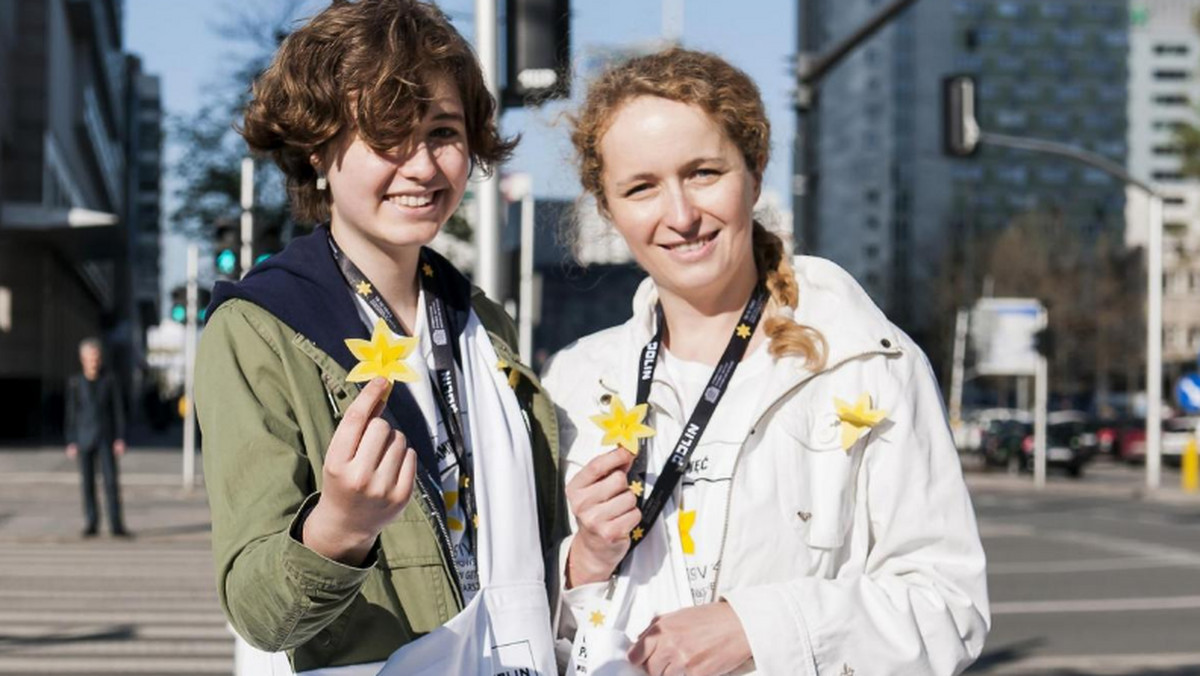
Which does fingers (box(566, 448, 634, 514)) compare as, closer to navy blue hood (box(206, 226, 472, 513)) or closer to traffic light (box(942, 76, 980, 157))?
navy blue hood (box(206, 226, 472, 513))

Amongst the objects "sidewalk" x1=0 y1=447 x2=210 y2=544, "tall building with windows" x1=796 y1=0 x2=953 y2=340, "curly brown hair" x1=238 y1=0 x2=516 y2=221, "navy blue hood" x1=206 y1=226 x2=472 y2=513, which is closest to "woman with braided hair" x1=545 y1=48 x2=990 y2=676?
"navy blue hood" x1=206 y1=226 x2=472 y2=513

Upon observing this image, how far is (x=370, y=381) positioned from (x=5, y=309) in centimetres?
4440

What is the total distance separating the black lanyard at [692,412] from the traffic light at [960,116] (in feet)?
55.2

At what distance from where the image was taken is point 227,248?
17016mm

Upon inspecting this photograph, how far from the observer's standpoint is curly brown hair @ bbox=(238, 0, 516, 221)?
2.57 m

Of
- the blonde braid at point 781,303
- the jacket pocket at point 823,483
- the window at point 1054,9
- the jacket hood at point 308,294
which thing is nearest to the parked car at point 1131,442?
the blonde braid at point 781,303

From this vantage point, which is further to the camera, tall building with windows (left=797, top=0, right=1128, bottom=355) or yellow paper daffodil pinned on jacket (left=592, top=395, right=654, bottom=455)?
tall building with windows (left=797, top=0, right=1128, bottom=355)

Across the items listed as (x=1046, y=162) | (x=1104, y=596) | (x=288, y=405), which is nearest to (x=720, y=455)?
(x=288, y=405)

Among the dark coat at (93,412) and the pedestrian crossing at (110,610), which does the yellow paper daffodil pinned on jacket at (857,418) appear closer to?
the pedestrian crossing at (110,610)

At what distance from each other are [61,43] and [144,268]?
6709cm

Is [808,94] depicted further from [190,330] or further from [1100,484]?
[1100,484]

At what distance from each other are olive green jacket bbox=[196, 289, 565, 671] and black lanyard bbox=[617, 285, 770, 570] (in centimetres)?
42

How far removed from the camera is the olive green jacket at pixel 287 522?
215 cm

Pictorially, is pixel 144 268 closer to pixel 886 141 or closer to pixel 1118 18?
pixel 886 141
